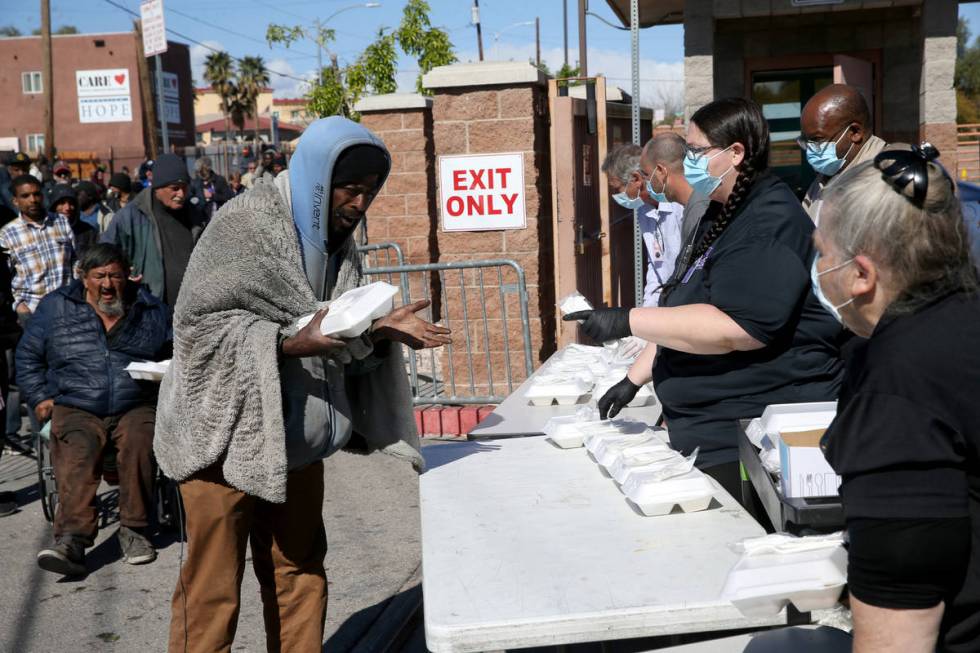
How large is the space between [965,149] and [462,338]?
15965mm

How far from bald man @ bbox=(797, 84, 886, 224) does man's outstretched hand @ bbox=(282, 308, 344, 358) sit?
126 inches

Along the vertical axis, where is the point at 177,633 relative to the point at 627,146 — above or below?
below

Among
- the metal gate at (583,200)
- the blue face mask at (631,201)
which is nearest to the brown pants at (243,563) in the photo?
the blue face mask at (631,201)

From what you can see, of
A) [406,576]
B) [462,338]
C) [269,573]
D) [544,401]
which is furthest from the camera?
[462,338]

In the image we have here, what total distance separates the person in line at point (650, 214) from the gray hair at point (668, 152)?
65 cm

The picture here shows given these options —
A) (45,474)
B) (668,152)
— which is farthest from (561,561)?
(45,474)

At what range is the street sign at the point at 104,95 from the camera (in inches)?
2008

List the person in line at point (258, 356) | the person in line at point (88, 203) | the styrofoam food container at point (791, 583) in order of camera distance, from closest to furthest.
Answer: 1. the styrofoam food container at point (791, 583)
2. the person in line at point (258, 356)
3. the person in line at point (88, 203)

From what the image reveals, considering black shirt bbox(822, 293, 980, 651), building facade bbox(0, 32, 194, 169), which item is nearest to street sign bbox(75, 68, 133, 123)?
building facade bbox(0, 32, 194, 169)

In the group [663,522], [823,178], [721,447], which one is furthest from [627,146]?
[663,522]

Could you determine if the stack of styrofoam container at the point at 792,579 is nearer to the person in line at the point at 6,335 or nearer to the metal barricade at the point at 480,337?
the metal barricade at the point at 480,337

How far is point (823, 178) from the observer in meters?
5.73

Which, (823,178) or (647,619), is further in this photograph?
(823,178)

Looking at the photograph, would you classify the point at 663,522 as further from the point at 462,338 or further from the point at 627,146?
the point at 462,338
